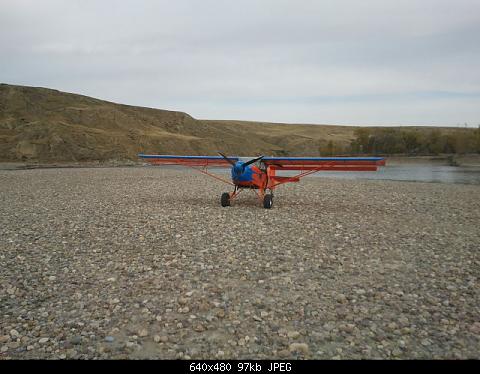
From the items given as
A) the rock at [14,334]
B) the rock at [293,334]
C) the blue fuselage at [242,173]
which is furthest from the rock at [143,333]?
the blue fuselage at [242,173]

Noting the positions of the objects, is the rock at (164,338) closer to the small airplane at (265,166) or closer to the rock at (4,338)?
the rock at (4,338)

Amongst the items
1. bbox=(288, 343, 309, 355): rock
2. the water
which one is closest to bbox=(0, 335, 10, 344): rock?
bbox=(288, 343, 309, 355): rock

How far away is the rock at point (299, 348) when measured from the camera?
4457 mm

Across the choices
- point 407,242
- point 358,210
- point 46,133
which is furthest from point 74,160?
point 407,242

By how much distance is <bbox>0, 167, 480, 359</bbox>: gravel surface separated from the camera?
4645mm

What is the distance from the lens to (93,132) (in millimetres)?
75125

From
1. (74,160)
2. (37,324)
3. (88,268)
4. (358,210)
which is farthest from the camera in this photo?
(74,160)

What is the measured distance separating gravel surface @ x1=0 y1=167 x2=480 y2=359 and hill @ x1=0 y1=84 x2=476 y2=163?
59.9 metres

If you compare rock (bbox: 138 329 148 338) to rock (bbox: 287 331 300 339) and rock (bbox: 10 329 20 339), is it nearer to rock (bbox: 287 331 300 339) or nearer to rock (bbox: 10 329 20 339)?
rock (bbox: 10 329 20 339)

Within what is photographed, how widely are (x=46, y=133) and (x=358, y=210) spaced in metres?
69.8

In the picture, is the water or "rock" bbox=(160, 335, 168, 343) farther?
the water

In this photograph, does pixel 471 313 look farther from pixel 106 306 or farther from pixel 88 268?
pixel 88 268

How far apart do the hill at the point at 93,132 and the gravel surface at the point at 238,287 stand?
59.9m

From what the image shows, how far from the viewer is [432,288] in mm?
6312
